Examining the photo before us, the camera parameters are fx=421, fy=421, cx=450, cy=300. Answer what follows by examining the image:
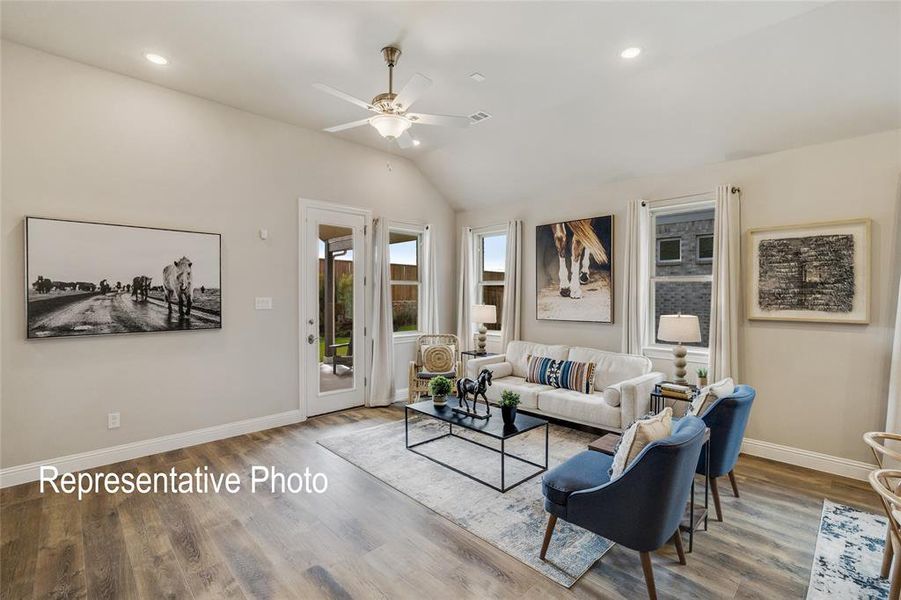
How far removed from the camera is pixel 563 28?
2930 mm

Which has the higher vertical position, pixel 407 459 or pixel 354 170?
pixel 354 170

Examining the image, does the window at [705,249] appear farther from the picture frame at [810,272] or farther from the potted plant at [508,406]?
the potted plant at [508,406]

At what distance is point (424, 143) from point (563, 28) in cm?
263

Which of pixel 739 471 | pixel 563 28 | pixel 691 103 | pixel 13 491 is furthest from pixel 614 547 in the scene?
pixel 13 491

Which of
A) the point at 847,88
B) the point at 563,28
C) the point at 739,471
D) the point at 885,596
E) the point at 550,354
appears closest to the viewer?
the point at 885,596

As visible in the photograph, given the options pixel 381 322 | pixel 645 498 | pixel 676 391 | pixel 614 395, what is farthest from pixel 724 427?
pixel 381 322

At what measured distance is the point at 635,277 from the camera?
15.0 ft

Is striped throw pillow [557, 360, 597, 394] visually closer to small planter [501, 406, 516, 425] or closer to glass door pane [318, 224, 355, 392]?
small planter [501, 406, 516, 425]

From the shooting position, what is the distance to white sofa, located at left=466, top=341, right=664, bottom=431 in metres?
3.94

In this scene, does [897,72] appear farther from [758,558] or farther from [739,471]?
[758,558]

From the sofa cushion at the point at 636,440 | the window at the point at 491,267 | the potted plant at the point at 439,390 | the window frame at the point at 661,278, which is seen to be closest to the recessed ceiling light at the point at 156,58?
the potted plant at the point at 439,390

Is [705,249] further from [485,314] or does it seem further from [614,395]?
[485,314]

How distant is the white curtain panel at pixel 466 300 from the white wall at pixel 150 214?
76.5 inches

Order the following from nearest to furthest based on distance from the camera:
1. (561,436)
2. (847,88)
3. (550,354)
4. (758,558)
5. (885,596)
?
(885,596)
(758,558)
(847,88)
(561,436)
(550,354)
